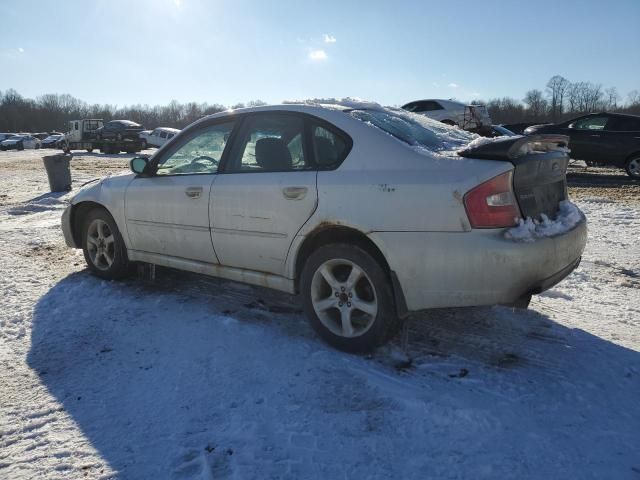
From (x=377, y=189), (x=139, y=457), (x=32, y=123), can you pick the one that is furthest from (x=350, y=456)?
(x=32, y=123)

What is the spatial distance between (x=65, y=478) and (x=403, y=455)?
4.95ft

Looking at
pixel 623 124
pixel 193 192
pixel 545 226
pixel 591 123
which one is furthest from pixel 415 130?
pixel 591 123

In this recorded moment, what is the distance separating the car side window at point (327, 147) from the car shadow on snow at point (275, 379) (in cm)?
125

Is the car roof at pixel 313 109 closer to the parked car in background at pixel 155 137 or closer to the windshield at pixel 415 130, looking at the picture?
the windshield at pixel 415 130

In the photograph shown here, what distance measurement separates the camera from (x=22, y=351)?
343cm

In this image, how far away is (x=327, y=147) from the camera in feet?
11.1

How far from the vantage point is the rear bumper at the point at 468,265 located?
110 inches

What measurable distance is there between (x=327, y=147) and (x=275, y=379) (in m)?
1.54

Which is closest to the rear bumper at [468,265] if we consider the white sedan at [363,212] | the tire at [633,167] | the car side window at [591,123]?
the white sedan at [363,212]

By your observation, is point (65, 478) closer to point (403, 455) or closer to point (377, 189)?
point (403, 455)

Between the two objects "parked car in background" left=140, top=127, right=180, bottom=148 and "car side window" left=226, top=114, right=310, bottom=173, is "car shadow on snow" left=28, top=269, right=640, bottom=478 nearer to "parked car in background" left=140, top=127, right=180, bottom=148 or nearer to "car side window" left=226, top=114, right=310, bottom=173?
"car side window" left=226, top=114, right=310, bottom=173

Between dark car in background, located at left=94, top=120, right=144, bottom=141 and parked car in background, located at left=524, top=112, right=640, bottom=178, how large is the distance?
894 inches

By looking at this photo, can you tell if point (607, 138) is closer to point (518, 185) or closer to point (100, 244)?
point (518, 185)

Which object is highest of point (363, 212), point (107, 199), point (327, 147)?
point (327, 147)
